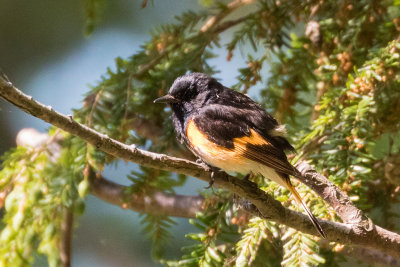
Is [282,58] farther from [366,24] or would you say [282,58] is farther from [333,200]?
[333,200]

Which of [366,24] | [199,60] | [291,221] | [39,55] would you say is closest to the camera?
[291,221]

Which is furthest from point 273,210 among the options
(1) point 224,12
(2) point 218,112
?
(1) point 224,12

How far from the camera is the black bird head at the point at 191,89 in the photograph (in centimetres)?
122

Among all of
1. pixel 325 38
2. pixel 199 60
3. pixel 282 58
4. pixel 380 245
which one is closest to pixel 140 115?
pixel 199 60

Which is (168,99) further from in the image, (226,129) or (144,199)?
(144,199)

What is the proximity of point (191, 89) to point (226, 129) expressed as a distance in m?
0.17

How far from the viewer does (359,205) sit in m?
1.02

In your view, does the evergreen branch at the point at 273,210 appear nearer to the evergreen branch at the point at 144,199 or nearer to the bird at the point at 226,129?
the bird at the point at 226,129

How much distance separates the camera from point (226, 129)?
3.74ft

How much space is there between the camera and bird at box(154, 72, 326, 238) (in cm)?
108

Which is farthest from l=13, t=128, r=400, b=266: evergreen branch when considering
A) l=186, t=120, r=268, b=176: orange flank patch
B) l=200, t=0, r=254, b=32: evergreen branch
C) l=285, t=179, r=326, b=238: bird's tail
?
l=200, t=0, r=254, b=32: evergreen branch

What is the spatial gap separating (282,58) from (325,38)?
170 mm

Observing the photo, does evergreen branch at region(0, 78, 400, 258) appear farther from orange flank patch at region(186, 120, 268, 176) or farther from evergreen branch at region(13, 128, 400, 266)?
evergreen branch at region(13, 128, 400, 266)

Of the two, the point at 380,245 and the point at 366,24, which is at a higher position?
the point at 366,24
